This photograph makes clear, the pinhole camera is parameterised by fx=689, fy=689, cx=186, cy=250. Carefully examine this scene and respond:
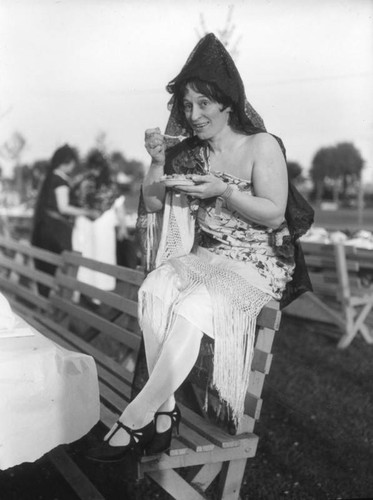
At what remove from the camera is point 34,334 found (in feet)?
8.40

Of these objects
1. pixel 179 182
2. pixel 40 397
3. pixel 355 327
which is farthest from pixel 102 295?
pixel 355 327

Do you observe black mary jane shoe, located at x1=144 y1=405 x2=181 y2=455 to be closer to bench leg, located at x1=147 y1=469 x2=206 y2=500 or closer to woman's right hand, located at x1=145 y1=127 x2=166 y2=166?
bench leg, located at x1=147 y1=469 x2=206 y2=500

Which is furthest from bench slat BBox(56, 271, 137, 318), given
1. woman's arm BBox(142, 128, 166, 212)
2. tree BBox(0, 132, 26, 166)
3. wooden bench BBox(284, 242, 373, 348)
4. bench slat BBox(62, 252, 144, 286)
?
tree BBox(0, 132, 26, 166)

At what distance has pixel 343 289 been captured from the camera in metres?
6.18

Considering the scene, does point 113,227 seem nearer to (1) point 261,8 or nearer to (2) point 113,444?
(1) point 261,8

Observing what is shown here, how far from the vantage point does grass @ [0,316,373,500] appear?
331cm

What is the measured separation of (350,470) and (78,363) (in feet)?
5.78

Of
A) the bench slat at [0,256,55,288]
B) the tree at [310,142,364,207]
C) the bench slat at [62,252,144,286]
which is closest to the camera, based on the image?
the bench slat at [62,252,144,286]

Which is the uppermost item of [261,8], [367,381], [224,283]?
[261,8]

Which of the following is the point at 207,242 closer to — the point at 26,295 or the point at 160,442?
the point at 160,442

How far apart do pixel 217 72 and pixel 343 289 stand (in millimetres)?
3702

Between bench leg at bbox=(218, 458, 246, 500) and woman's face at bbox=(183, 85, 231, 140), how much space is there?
139cm

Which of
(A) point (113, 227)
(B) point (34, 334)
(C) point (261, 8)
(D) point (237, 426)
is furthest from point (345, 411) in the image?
(A) point (113, 227)

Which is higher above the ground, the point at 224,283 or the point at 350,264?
the point at 224,283
